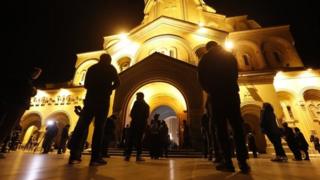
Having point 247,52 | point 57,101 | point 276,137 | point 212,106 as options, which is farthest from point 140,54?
point 212,106

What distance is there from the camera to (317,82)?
16531 mm

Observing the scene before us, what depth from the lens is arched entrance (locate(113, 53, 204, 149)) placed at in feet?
39.3

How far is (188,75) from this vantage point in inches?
506

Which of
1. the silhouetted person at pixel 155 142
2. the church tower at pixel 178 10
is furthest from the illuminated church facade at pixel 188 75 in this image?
the silhouetted person at pixel 155 142

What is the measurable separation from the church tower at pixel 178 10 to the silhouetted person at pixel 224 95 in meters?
21.3

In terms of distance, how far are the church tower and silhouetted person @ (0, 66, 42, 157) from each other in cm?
2141

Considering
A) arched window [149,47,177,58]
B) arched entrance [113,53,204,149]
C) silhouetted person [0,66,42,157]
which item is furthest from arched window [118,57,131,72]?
silhouetted person [0,66,42,157]

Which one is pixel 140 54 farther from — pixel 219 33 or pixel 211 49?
pixel 211 49

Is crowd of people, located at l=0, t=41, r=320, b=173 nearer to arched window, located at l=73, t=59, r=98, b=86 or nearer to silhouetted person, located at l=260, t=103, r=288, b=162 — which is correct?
silhouetted person, located at l=260, t=103, r=288, b=162

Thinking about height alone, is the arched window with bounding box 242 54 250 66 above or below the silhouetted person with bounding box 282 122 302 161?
above

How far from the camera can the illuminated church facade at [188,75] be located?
1331 cm

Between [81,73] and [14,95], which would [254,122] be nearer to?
[14,95]

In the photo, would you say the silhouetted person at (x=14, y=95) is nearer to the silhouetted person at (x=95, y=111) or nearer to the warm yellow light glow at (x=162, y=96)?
the silhouetted person at (x=95, y=111)

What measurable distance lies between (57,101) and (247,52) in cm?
2246
